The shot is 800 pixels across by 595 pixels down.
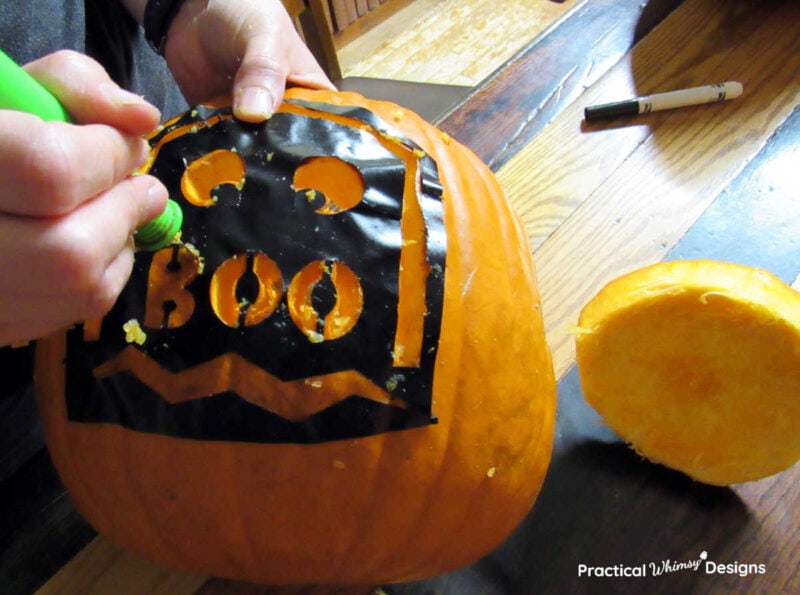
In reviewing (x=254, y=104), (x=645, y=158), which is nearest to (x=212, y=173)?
(x=254, y=104)

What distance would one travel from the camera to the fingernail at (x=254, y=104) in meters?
0.57

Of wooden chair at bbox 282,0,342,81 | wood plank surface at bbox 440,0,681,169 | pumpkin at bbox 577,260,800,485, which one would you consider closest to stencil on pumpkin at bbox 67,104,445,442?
pumpkin at bbox 577,260,800,485

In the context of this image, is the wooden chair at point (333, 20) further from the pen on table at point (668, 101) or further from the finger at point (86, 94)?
the finger at point (86, 94)

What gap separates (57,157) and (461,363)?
1.10ft

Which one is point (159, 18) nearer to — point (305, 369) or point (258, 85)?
point (258, 85)

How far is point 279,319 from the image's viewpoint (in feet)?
1.64

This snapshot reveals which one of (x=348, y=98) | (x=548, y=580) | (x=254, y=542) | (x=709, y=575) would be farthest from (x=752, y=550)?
(x=348, y=98)

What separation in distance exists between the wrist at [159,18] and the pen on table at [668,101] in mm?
649

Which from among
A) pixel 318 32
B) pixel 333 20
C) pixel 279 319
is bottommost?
pixel 333 20

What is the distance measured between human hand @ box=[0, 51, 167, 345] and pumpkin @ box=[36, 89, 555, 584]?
10 cm

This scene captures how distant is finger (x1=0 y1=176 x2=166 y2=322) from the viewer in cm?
36

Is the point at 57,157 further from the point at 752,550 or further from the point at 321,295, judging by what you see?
the point at 752,550

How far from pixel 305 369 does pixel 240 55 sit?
0.38m

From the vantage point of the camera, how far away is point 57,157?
0.33 m
